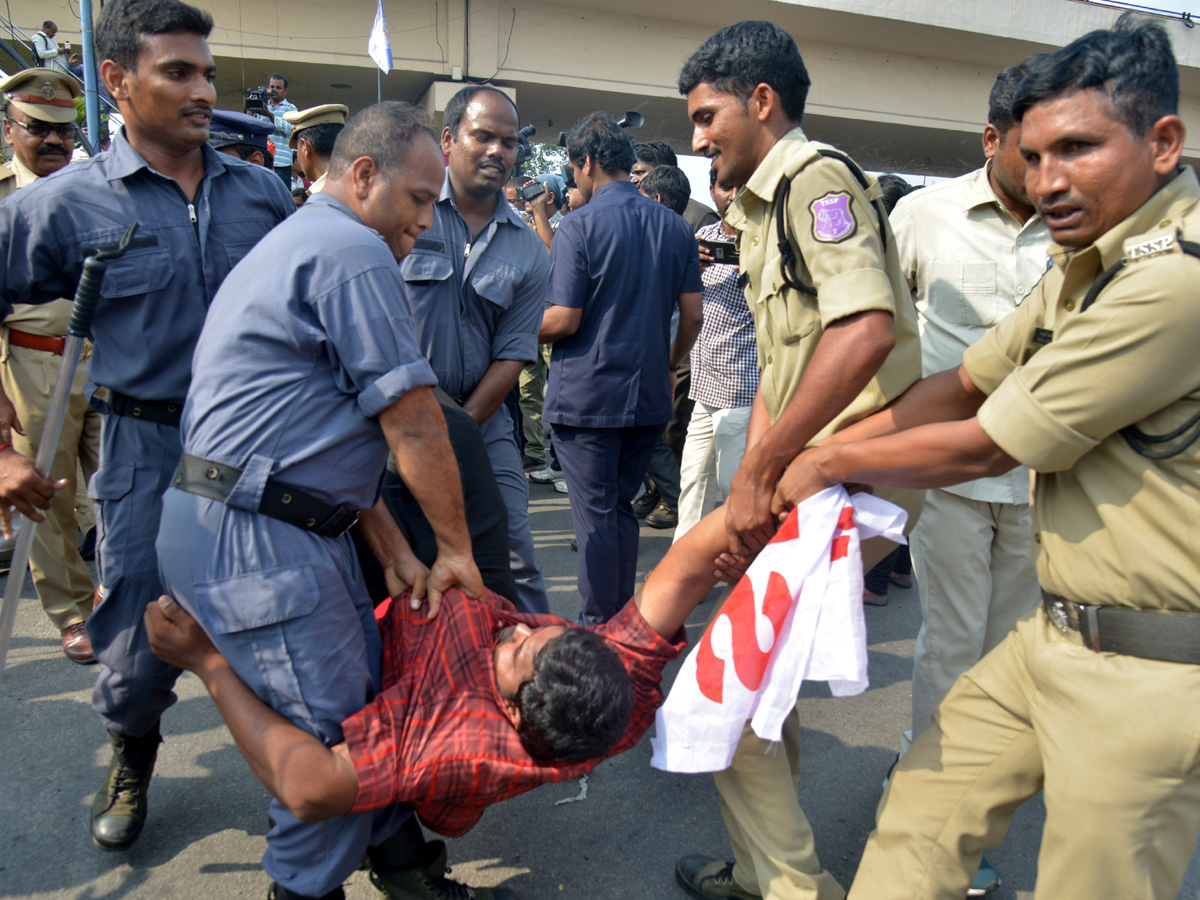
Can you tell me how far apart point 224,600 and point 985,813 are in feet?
5.51

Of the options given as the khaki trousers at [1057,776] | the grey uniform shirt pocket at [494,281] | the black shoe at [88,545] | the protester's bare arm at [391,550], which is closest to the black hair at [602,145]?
the grey uniform shirt pocket at [494,281]

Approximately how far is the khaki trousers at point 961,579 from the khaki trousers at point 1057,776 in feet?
2.56

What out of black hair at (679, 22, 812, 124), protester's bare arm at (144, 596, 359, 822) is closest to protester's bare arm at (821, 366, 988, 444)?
black hair at (679, 22, 812, 124)

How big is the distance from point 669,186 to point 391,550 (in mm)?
3354

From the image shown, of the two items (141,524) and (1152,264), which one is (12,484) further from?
(1152,264)

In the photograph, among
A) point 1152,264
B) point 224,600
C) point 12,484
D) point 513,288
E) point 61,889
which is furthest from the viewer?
point 513,288

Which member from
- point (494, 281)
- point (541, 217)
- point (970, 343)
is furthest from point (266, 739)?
point (541, 217)

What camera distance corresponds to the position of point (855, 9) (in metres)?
14.8

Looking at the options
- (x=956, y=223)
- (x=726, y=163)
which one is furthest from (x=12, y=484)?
(x=956, y=223)

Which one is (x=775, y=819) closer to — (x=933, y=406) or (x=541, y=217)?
(x=933, y=406)

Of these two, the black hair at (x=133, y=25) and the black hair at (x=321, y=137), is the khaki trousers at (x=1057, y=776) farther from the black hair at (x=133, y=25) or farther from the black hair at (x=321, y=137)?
the black hair at (x=321, y=137)

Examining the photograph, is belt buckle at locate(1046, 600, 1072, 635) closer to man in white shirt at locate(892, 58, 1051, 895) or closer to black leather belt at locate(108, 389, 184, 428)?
man in white shirt at locate(892, 58, 1051, 895)

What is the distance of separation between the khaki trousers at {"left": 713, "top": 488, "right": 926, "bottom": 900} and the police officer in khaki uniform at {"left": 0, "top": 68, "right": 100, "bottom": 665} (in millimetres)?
2935

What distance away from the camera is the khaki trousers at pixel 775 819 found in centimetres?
199
